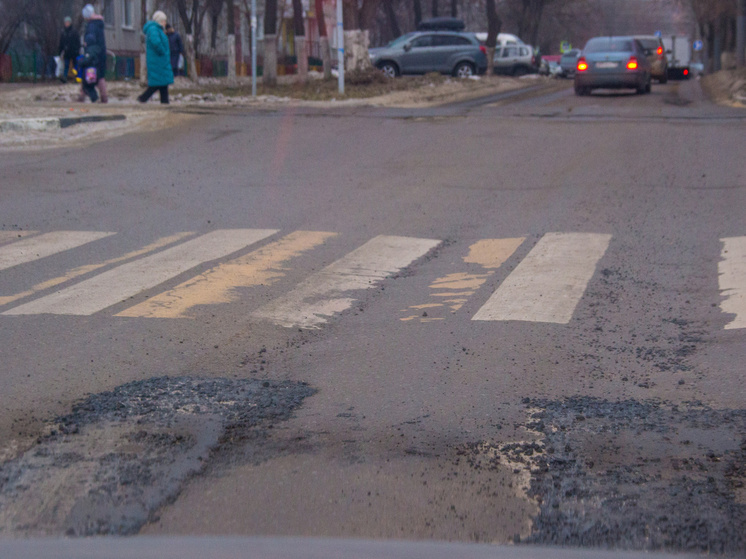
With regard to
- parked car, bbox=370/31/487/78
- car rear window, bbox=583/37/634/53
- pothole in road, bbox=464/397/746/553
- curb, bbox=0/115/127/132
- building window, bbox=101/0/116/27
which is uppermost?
building window, bbox=101/0/116/27

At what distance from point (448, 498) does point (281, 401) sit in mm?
1326

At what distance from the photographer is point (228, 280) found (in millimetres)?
6633

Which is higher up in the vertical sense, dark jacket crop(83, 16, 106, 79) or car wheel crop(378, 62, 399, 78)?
car wheel crop(378, 62, 399, 78)

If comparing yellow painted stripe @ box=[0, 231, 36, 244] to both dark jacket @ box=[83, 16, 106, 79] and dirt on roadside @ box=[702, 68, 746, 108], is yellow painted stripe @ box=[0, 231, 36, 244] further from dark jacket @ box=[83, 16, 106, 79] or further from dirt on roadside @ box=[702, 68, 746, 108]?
dirt on roadside @ box=[702, 68, 746, 108]

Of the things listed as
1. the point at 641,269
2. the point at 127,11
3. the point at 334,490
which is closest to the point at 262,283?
the point at 641,269

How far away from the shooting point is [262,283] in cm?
659

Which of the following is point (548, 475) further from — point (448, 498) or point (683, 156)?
point (683, 156)

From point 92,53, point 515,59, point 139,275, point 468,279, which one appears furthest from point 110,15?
point 468,279

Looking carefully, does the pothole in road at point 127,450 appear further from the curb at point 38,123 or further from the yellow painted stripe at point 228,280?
the curb at point 38,123

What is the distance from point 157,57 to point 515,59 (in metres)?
27.8

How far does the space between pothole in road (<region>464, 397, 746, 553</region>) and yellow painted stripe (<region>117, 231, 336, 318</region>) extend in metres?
2.67

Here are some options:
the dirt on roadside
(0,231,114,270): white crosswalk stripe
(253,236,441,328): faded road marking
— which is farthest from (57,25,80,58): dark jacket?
the dirt on roadside

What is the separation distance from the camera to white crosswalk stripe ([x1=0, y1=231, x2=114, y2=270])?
7285 millimetres

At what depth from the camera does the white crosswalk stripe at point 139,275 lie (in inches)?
232
